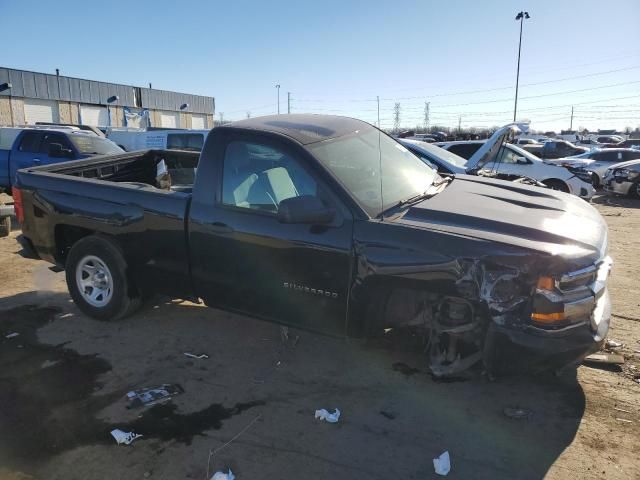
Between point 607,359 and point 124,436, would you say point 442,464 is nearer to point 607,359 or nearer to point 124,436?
point 124,436

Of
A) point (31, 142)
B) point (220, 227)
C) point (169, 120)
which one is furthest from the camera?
point (169, 120)

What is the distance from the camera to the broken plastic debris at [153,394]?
335 centimetres

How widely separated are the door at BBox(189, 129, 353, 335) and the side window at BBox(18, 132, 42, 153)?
8.86m

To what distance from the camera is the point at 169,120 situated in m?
49.8

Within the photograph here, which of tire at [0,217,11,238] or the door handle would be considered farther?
tire at [0,217,11,238]

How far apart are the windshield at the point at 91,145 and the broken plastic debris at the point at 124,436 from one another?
29.1 ft

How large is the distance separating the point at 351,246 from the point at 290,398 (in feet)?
3.84

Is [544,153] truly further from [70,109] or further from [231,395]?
[70,109]

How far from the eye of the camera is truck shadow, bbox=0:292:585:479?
281cm

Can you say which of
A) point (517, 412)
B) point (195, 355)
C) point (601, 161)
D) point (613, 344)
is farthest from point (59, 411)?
point (601, 161)

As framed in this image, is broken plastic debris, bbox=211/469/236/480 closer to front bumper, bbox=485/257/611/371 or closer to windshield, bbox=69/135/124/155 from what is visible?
front bumper, bbox=485/257/611/371

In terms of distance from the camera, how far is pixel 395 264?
3.15 m

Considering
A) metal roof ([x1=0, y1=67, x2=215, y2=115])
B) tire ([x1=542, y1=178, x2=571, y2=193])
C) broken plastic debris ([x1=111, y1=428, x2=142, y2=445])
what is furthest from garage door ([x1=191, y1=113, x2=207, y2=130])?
broken plastic debris ([x1=111, y1=428, x2=142, y2=445])

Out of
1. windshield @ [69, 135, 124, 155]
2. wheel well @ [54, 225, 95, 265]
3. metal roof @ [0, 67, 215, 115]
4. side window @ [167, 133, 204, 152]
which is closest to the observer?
wheel well @ [54, 225, 95, 265]
